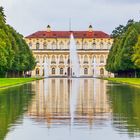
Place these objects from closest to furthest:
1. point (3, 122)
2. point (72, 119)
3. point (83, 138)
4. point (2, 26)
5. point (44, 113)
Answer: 1. point (83, 138)
2. point (3, 122)
3. point (72, 119)
4. point (44, 113)
5. point (2, 26)

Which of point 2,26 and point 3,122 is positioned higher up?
point 2,26

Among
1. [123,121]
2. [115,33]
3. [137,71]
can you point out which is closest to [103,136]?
[123,121]

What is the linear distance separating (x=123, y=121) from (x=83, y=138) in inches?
169

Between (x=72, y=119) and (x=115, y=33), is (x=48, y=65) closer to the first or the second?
(x=115, y=33)

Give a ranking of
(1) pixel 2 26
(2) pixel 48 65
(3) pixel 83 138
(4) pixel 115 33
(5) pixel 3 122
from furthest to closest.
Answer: (2) pixel 48 65 → (4) pixel 115 33 → (1) pixel 2 26 → (5) pixel 3 122 → (3) pixel 83 138

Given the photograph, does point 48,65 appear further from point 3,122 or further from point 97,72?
point 3,122

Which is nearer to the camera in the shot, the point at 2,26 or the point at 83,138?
the point at 83,138

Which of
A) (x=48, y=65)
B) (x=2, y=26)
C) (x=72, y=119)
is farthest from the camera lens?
(x=48, y=65)

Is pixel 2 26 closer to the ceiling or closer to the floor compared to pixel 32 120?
closer to the ceiling

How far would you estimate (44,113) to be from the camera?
22250mm

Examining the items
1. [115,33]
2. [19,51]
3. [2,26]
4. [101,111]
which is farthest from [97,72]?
[101,111]

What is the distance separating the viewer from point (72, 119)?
1970 centimetres

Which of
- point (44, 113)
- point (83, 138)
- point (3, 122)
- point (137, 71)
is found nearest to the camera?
point (83, 138)

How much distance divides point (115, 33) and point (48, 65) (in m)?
53.1
